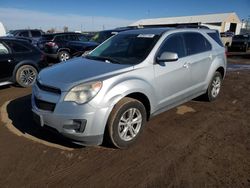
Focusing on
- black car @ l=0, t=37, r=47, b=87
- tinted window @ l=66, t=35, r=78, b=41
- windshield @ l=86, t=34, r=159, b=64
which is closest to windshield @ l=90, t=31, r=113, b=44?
tinted window @ l=66, t=35, r=78, b=41

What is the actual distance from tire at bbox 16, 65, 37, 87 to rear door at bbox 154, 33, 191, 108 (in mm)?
4774

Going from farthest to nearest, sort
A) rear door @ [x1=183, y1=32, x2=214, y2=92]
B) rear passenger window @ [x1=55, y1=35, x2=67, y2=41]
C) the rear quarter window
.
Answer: rear passenger window @ [x1=55, y1=35, x2=67, y2=41] < the rear quarter window < rear door @ [x1=183, y1=32, x2=214, y2=92]

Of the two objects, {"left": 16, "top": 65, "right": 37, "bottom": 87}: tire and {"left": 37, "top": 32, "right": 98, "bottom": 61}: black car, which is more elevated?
{"left": 37, "top": 32, "right": 98, "bottom": 61}: black car

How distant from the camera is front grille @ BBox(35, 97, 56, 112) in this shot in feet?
11.3

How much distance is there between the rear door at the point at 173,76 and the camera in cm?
415

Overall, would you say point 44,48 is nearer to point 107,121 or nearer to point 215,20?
point 107,121

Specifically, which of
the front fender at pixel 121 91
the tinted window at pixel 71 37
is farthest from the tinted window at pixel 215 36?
the tinted window at pixel 71 37

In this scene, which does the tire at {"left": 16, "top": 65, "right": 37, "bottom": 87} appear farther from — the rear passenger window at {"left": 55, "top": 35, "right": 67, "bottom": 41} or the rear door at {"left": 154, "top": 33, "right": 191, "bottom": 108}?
the rear passenger window at {"left": 55, "top": 35, "right": 67, "bottom": 41}

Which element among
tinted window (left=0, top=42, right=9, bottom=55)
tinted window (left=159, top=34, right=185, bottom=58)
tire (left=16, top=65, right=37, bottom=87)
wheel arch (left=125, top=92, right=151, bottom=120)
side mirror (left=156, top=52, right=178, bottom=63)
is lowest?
tire (left=16, top=65, right=37, bottom=87)

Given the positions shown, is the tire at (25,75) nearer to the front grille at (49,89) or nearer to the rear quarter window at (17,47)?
the rear quarter window at (17,47)

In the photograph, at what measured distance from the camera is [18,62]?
7.29m

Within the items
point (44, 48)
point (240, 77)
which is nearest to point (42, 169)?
point (240, 77)

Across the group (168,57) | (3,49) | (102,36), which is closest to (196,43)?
(168,57)

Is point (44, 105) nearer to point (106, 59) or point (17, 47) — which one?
point (106, 59)
